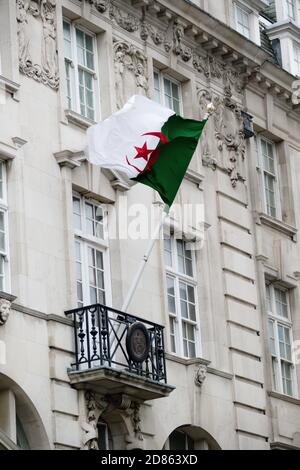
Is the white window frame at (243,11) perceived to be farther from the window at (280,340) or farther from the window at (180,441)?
the window at (180,441)

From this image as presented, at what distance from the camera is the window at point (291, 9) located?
4050cm

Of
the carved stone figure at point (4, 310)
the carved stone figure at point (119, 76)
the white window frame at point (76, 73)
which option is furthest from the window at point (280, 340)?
the carved stone figure at point (4, 310)

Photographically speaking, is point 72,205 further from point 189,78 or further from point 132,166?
point 189,78

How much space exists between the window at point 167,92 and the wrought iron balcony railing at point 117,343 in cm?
579

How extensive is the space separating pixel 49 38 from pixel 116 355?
6061 mm

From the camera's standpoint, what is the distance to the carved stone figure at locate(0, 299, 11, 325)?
88.6ft

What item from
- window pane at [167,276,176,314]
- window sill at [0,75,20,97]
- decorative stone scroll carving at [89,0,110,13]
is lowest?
window pane at [167,276,176,314]

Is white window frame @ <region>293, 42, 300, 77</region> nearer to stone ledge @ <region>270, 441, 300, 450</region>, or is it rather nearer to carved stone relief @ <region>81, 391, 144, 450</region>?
stone ledge @ <region>270, 441, 300, 450</region>

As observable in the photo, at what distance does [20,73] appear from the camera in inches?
1163

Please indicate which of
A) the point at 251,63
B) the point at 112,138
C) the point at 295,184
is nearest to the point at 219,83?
the point at 251,63

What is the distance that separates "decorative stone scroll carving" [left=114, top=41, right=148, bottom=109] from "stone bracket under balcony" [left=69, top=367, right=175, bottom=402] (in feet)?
19.6

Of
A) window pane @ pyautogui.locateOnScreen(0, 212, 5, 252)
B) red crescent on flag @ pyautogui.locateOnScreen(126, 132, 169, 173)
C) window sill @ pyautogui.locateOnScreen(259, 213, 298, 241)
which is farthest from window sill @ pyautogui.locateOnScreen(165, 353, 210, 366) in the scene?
window sill @ pyautogui.locateOnScreen(259, 213, 298, 241)

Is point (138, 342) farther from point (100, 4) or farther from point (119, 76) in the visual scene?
point (100, 4)

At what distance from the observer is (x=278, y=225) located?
121ft
